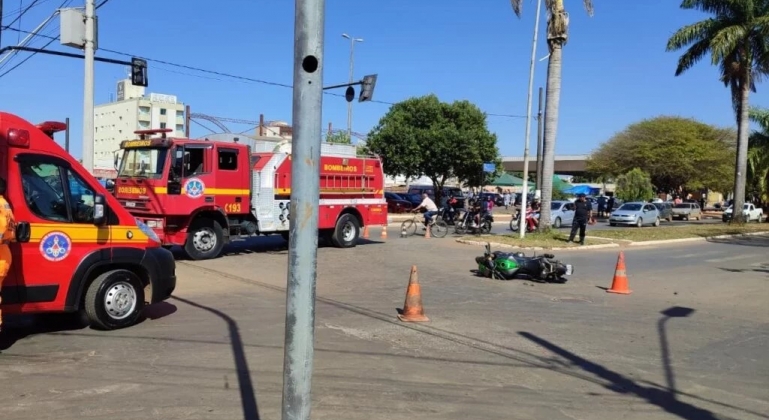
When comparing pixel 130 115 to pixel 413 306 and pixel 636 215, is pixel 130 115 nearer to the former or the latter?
pixel 636 215

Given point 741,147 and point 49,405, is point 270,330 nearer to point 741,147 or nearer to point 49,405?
point 49,405

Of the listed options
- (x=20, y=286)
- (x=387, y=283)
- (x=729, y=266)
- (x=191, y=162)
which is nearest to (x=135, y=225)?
(x=20, y=286)

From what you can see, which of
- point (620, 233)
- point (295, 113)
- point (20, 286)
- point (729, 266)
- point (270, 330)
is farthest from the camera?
point (620, 233)

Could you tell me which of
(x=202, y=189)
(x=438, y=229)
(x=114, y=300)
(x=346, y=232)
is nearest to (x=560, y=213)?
(x=438, y=229)

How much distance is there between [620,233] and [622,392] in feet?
72.3

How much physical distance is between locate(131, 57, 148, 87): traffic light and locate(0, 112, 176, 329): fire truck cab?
11.8m

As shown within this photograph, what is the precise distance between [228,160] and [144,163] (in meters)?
1.95

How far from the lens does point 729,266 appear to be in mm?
16672

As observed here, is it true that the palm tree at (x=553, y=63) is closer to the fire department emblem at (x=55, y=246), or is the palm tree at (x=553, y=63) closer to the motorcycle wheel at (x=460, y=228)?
the motorcycle wheel at (x=460, y=228)

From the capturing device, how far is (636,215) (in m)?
35.7

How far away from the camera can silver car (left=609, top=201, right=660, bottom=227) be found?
117 ft

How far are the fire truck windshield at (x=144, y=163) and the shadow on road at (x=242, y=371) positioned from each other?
22.0ft

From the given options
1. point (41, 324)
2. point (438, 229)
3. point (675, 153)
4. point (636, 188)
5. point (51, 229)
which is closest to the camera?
point (51, 229)

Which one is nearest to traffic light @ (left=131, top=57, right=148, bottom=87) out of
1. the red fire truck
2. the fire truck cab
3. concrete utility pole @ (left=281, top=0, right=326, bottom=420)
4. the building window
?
the red fire truck
